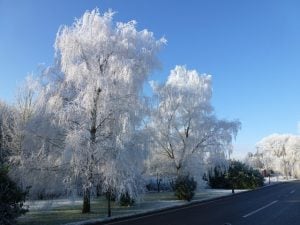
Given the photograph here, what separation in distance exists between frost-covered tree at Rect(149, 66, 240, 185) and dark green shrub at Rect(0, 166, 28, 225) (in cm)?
2389

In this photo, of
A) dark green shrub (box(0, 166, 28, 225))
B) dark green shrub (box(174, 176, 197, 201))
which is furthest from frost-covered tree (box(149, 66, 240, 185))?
dark green shrub (box(0, 166, 28, 225))

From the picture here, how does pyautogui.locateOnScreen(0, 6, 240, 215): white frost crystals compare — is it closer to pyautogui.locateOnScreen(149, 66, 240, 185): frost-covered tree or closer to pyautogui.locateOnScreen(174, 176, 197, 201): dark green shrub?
pyautogui.locateOnScreen(174, 176, 197, 201): dark green shrub

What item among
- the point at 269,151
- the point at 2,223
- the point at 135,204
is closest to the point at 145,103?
the point at 135,204

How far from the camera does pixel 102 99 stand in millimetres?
23266

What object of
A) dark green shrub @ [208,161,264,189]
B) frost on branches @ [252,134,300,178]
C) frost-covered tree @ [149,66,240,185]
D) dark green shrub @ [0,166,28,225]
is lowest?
dark green shrub @ [0,166,28,225]

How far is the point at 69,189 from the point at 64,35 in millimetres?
8860

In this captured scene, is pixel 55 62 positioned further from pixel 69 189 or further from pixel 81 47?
pixel 69 189

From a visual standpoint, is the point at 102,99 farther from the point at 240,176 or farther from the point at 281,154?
the point at 281,154

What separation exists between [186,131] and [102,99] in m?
17.4

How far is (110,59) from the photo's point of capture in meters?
24.4

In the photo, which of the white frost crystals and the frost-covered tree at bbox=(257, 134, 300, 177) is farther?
the frost-covered tree at bbox=(257, 134, 300, 177)

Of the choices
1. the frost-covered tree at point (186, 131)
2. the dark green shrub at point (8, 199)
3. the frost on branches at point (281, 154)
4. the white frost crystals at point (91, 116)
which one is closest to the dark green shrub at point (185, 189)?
the frost-covered tree at point (186, 131)

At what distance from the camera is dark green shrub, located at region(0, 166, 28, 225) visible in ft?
43.5

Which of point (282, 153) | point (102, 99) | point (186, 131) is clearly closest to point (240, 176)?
point (186, 131)
